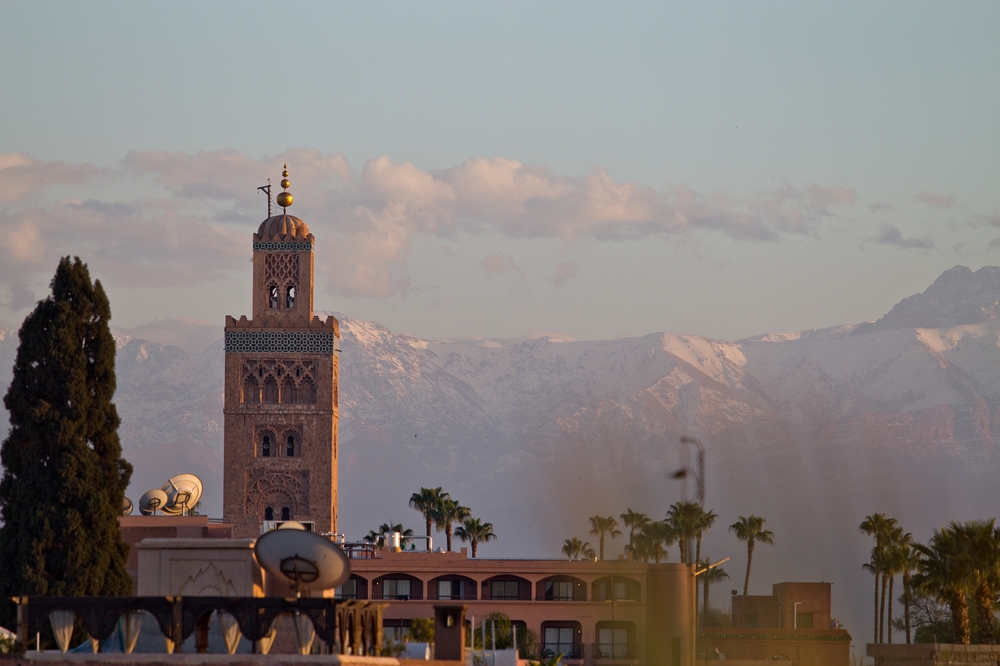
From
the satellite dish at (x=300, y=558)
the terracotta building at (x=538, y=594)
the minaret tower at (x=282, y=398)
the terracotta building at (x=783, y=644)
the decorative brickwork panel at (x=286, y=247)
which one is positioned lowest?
the terracotta building at (x=783, y=644)

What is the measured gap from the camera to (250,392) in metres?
108

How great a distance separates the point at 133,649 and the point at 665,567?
2037 inches

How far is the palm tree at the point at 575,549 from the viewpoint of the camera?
164 m

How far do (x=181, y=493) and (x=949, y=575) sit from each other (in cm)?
4687

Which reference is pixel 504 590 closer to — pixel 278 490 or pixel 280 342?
pixel 278 490

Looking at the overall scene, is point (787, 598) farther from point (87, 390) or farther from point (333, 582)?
point (333, 582)

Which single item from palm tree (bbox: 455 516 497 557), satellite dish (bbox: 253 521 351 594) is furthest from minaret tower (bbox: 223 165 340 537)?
satellite dish (bbox: 253 521 351 594)

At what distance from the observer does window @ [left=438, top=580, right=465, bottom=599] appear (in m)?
105

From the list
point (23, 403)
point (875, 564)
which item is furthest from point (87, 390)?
point (875, 564)

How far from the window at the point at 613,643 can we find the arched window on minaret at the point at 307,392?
21.6 meters

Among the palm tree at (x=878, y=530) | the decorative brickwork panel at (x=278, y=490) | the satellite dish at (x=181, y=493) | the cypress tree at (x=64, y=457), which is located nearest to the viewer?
the cypress tree at (x=64, y=457)

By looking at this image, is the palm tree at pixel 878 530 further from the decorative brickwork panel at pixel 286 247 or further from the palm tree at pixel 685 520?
the decorative brickwork panel at pixel 286 247

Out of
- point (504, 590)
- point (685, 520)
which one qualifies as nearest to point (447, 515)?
point (685, 520)

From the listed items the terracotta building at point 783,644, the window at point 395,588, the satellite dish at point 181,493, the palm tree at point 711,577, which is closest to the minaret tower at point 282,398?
the satellite dish at point 181,493
